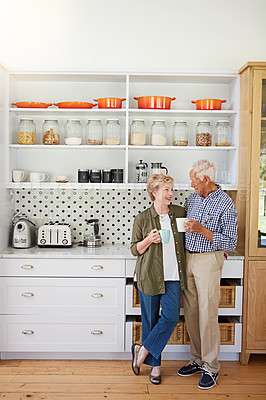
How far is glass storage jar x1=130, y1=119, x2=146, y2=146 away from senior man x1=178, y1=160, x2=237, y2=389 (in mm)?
653

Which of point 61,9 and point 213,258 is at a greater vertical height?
point 61,9

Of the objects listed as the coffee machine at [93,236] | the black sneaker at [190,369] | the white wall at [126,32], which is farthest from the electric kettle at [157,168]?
the black sneaker at [190,369]

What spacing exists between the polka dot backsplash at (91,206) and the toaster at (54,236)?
9.6 inches

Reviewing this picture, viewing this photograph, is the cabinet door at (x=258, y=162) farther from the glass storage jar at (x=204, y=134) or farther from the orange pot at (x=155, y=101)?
the orange pot at (x=155, y=101)

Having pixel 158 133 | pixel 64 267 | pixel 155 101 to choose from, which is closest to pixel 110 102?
pixel 155 101

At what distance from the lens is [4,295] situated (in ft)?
10.4

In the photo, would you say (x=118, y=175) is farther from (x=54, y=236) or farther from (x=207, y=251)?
(x=207, y=251)

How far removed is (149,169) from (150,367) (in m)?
1.61

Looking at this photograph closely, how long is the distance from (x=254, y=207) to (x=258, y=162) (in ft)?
1.13

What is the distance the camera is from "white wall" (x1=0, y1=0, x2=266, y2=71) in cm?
363

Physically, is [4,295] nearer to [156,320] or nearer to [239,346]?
[156,320]

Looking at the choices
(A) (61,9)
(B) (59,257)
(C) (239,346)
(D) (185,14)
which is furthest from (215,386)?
(A) (61,9)

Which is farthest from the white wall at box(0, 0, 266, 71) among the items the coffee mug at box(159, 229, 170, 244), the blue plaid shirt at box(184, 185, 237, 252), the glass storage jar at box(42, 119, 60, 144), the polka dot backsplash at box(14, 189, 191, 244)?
the coffee mug at box(159, 229, 170, 244)

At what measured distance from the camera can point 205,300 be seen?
2850 mm
